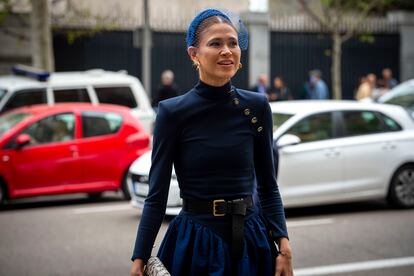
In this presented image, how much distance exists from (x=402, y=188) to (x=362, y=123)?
1.04 metres

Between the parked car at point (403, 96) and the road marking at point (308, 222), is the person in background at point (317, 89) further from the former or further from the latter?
the road marking at point (308, 222)

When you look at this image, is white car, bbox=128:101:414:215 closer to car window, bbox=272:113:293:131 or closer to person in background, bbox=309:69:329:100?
car window, bbox=272:113:293:131

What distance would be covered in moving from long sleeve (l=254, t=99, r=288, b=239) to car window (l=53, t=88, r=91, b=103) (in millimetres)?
11840

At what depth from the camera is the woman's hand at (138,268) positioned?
3490 mm

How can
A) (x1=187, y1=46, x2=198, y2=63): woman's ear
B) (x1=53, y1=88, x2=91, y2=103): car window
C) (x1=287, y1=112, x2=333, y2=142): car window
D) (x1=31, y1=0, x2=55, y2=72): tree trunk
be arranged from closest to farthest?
(x1=187, y1=46, x2=198, y2=63): woman's ear, (x1=287, y1=112, x2=333, y2=142): car window, (x1=53, y1=88, x2=91, y2=103): car window, (x1=31, y1=0, x2=55, y2=72): tree trunk

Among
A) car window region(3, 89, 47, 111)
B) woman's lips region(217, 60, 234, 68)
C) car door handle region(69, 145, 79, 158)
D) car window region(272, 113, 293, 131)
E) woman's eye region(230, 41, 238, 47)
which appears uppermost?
woman's eye region(230, 41, 238, 47)

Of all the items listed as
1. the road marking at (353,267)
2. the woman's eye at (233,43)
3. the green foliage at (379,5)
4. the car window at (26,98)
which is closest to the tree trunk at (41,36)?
the car window at (26,98)

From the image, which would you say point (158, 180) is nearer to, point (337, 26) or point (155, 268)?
point (155, 268)

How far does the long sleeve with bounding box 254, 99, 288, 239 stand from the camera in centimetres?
363

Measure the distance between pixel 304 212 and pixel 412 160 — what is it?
5.38 ft

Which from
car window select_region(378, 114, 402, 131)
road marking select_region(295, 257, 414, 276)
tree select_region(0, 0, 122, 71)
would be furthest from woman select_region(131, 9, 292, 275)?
tree select_region(0, 0, 122, 71)

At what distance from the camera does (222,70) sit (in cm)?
349

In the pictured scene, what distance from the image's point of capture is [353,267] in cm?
782

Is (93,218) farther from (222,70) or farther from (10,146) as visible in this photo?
(222,70)
